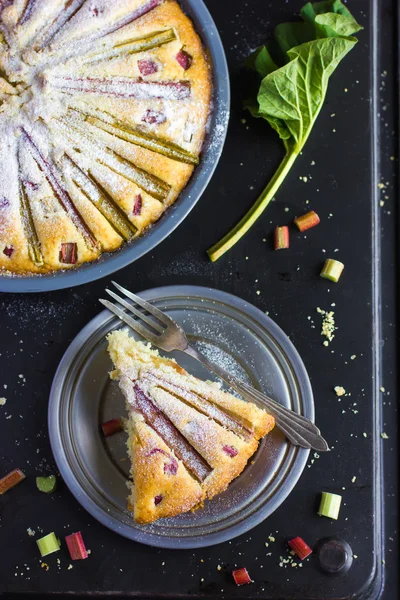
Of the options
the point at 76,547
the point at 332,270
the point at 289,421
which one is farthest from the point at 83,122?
the point at 76,547

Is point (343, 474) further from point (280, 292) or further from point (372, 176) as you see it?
point (372, 176)

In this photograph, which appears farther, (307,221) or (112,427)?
(307,221)

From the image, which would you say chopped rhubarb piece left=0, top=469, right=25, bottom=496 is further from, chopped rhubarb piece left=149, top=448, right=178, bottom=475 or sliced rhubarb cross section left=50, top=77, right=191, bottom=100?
sliced rhubarb cross section left=50, top=77, right=191, bottom=100

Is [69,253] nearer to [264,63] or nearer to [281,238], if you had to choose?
[281,238]

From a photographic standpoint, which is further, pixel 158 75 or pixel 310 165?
pixel 310 165

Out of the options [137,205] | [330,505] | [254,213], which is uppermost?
[137,205]

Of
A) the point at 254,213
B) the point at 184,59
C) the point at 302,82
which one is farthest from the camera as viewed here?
the point at 254,213

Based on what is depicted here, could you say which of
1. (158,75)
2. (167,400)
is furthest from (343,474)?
(158,75)
